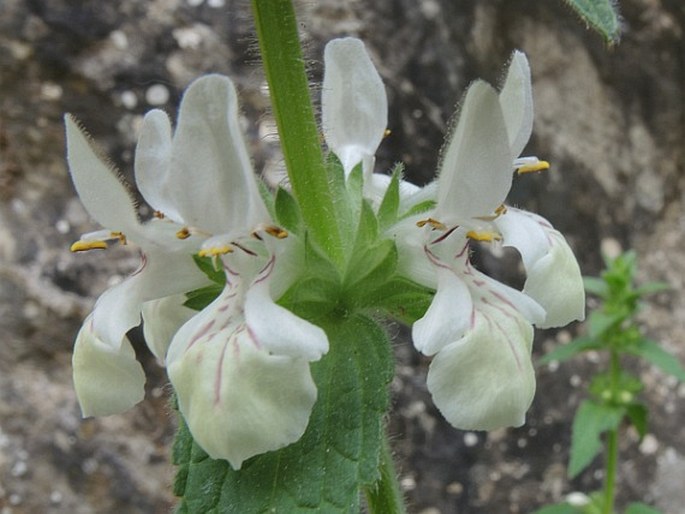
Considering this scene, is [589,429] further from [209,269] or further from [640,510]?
[209,269]

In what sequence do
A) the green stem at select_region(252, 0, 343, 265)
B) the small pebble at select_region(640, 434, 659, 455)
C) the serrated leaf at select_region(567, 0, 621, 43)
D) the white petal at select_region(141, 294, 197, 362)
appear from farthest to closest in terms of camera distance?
the small pebble at select_region(640, 434, 659, 455), the white petal at select_region(141, 294, 197, 362), the green stem at select_region(252, 0, 343, 265), the serrated leaf at select_region(567, 0, 621, 43)

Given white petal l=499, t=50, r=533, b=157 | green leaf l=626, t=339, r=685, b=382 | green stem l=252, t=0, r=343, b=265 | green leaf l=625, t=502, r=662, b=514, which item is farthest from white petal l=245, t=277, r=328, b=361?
green leaf l=625, t=502, r=662, b=514

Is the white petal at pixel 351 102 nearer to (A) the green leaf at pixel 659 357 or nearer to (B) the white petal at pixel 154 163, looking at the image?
(B) the white petal at pixel 154 163

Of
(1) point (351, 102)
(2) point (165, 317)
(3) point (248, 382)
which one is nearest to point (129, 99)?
(1) point (351, 102)

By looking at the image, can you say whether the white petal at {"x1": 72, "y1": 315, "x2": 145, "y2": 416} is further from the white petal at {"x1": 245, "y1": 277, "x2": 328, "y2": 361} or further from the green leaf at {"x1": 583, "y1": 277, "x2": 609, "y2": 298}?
the green leaf at {"x1": 583, "y1": 277, "x2": 609, "y2": 298}

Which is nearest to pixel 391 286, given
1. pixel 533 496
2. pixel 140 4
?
pixel 140 4

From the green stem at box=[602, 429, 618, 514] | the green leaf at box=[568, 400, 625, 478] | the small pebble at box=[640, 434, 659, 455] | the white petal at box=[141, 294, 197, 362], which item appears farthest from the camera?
the small pebble at box=[640, 434, 659, 455]

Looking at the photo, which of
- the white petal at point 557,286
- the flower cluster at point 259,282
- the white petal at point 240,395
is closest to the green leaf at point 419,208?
the flower cluster at point 259,282
